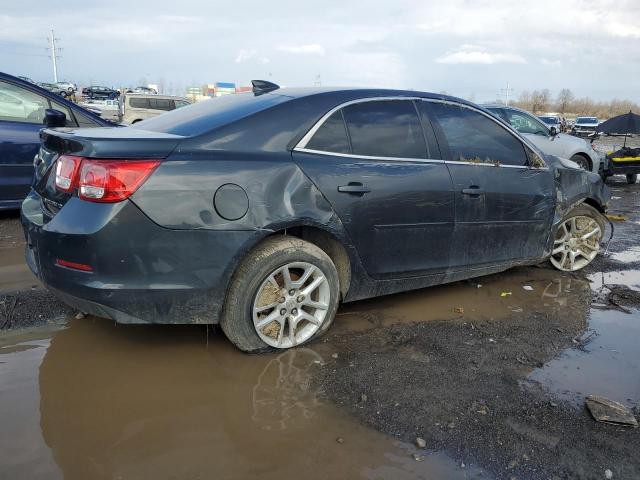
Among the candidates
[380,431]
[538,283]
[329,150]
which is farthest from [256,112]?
[538,283]

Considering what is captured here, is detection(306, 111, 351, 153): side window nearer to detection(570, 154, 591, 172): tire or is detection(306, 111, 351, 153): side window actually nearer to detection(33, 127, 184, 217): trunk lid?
detection(33, 127, 184, 217): trunk lid

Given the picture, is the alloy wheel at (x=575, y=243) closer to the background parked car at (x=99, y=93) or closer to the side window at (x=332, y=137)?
the side window at (x=332, y=137)

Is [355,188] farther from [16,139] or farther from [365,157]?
[16,139]

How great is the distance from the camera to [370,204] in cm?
343

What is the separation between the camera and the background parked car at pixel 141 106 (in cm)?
2064

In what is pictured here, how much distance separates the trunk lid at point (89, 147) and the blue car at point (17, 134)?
327 centimetres

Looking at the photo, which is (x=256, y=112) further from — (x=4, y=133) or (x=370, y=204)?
(x=4, y=133)

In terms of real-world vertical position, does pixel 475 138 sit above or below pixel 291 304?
above

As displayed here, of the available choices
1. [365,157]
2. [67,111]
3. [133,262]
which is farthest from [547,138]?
[133,262]

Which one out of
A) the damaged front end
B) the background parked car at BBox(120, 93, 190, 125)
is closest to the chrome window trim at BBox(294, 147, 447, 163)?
the damaged front end

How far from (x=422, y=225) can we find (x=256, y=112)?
142cm

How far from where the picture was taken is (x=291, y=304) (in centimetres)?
325

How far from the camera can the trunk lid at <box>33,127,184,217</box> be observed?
2748mm

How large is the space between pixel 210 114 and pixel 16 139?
12.9ft
